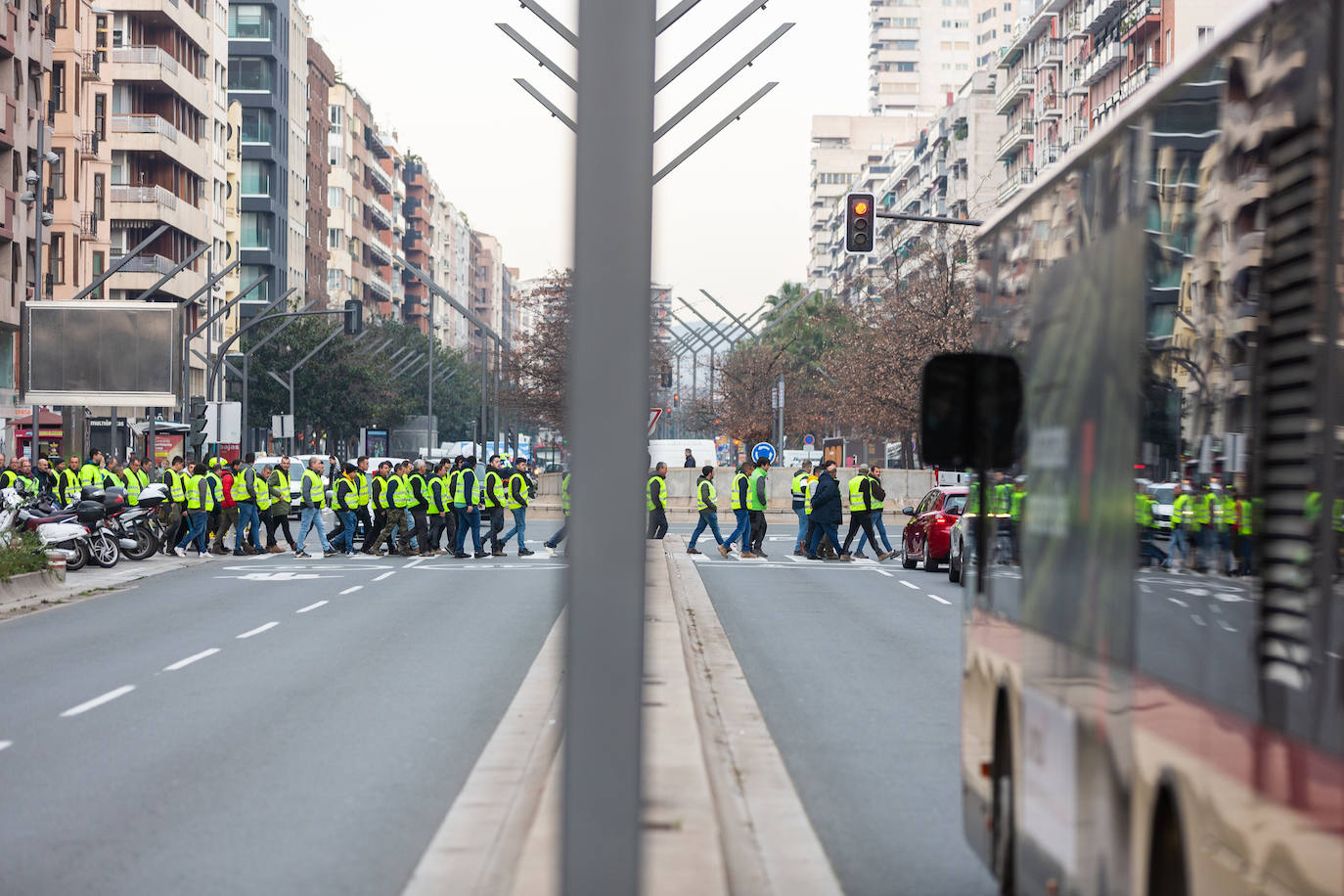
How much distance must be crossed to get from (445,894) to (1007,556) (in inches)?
89.2

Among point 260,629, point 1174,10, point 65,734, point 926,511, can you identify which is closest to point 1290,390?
point 65,734

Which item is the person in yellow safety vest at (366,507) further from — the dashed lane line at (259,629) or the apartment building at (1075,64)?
the apartment building at (1075,64)

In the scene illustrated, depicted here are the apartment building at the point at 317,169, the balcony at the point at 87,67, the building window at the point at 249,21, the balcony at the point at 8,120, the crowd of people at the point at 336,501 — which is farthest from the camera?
the apartment building at the point at 317,169

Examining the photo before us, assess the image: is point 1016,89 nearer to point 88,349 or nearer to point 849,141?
point 88,349

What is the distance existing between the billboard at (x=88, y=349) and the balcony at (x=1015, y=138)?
75.1m

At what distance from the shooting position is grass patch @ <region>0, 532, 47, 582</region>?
22.6 m

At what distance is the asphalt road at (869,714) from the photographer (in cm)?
787

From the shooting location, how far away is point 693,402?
10438 cm

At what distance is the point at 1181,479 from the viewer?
4324 mm

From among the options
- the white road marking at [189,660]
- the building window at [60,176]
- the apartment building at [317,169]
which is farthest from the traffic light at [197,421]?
the apartment building at [317,169]

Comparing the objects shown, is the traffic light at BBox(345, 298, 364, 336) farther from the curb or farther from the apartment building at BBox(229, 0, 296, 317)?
the apartment building at BBox(229, 0, 296, 317)

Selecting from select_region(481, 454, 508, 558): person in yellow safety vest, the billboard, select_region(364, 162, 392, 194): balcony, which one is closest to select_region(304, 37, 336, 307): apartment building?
select_region(364, 162, 392, 194): balcony

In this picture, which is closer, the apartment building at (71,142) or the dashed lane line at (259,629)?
the dashed lane line at (259,629)

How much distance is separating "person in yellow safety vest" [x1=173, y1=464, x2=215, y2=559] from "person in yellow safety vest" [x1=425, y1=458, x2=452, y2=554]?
3.85 m
